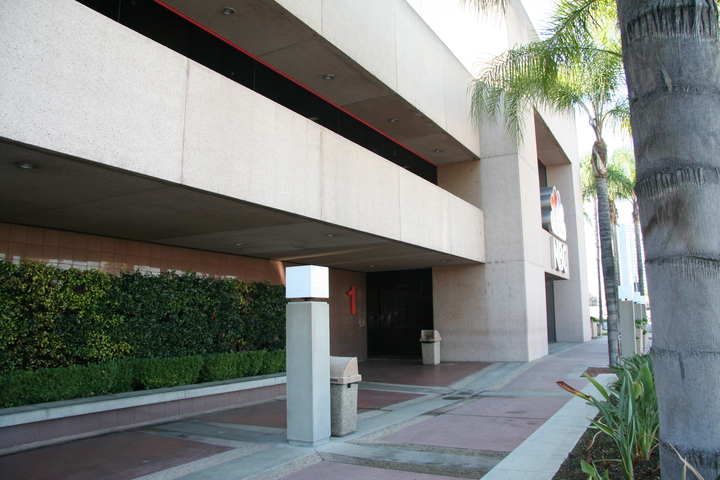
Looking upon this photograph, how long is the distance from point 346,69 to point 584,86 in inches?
287

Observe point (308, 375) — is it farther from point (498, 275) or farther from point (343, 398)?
point (498, 275)

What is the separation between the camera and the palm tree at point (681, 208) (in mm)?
2961

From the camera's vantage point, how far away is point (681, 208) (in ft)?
9.88

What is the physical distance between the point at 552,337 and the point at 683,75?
91.9 feet

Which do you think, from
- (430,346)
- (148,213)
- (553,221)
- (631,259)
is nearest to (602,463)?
(148,213)

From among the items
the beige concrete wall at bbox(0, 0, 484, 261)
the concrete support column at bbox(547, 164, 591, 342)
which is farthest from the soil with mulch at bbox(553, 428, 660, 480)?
the concrete support column at bbox(547, 164, 591, 342)

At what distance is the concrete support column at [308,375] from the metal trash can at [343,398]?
298mm

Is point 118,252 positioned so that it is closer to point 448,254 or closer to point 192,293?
point 192,293

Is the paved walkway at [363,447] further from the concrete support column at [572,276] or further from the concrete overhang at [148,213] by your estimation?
the concrete support column at [572,276]

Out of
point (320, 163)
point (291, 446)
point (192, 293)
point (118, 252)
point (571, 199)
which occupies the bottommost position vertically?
point (291, 446)

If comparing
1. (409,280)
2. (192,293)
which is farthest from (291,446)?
(409,280)

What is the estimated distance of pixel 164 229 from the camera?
35.1ft

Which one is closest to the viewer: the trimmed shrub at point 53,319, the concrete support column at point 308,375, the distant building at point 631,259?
the concrete support column at point 308,375

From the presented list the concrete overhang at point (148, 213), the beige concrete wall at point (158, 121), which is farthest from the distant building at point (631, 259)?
the concrete overhang at point (148, 213)
